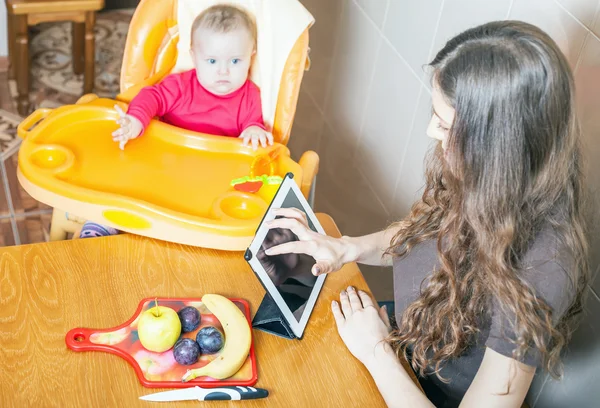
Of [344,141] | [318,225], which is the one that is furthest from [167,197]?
[344,141]

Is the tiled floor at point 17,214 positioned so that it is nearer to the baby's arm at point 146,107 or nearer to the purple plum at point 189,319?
the baby's arm at point 146,107

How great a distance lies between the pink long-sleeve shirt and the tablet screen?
51 cm

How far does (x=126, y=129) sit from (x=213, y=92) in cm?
A: 27

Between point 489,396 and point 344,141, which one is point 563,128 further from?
point 344,141

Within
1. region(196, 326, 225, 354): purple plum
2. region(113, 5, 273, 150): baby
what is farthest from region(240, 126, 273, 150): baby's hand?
region(196, 326, 225, 354): purple plum

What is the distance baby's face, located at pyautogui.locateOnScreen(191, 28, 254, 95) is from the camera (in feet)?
5.23

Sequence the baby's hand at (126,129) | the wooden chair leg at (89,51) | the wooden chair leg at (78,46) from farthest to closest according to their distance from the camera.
Answer: the wooden chair leg at (78,46) → the wooden chair leg at (89,51) → the baby's hand at (126,129)

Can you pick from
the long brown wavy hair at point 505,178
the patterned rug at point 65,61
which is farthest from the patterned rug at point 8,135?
the long brown wavy hair at point 505,178

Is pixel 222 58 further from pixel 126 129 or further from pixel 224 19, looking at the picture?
pixel 126 129

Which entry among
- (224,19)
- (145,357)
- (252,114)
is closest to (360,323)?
(145,357)

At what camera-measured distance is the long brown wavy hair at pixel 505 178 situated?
0.93 metres

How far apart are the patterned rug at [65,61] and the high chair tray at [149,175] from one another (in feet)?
4.41

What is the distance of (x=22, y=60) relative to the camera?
2.63m

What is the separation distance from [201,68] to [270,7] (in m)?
0.22
